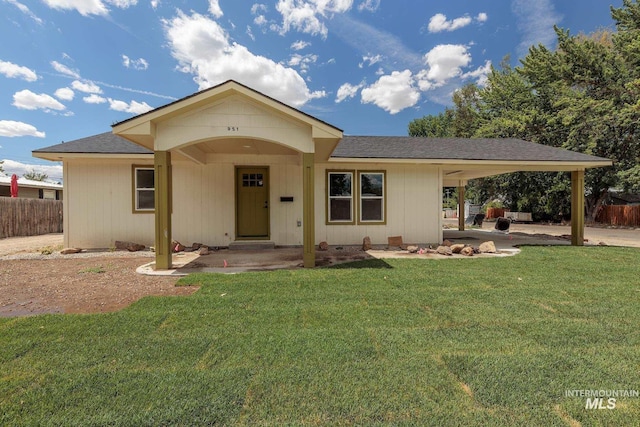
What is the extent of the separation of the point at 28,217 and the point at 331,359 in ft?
54.8

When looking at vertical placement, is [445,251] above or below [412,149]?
below

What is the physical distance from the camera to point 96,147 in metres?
8.09

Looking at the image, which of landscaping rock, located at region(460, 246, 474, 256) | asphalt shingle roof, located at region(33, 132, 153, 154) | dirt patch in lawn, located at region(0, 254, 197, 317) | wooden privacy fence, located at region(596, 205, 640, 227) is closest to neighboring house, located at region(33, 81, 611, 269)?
asphalt shingle roof, located at region(33, 132, 153, 154)

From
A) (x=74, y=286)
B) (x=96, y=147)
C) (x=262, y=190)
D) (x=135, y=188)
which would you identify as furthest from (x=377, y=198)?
(x=96, y=147)

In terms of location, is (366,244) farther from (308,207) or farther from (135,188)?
(135,188)

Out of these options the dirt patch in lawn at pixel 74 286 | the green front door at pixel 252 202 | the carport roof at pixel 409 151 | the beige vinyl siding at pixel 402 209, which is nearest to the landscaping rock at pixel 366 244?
the beige vinyl siding at pixel 402 209

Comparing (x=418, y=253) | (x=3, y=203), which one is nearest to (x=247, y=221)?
(x=418, y=253)

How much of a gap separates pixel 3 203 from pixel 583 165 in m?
21.0

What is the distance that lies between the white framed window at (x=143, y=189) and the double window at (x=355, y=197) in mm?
5277

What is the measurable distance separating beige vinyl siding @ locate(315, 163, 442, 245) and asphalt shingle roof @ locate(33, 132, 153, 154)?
5.40 metres

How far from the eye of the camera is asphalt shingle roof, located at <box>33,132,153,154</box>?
25.2 ft

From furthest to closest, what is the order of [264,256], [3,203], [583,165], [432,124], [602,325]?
1. [432,124]
2. [3,203]
3. [583,165]
4. [264,256]
5. [602,325]

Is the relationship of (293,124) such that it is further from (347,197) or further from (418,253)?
(418,253)

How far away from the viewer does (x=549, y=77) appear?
19.3m
